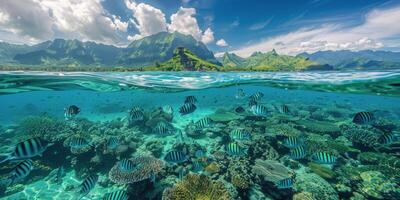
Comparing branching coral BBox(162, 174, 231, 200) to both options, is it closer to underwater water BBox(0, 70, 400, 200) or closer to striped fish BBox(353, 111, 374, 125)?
underwater water BBox(0, 70, 400, 200)

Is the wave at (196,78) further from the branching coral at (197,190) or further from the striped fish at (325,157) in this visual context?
the branching coral at (197,190)

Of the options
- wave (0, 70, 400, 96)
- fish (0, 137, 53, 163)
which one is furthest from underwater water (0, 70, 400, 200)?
wave (0, 70, 400, 96)

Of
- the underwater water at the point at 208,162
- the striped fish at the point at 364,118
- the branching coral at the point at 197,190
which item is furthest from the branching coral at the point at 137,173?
the striped fish at the point at 364,118

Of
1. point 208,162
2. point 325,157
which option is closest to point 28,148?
point 208,162

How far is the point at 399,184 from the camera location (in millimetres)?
8539

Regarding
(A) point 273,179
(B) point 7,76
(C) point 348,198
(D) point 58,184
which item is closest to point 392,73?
(C) point 348,198

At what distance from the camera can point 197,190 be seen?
6.71 meters

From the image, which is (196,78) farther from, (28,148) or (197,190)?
(28,148)

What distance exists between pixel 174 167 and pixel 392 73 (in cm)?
1764

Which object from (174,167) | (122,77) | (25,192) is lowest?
(25,192)

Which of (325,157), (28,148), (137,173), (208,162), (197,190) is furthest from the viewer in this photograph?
(208,162)

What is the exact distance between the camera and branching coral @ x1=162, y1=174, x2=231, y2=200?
648 centimetres

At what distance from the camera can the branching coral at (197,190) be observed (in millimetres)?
6484

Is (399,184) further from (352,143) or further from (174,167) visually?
(174,167)
